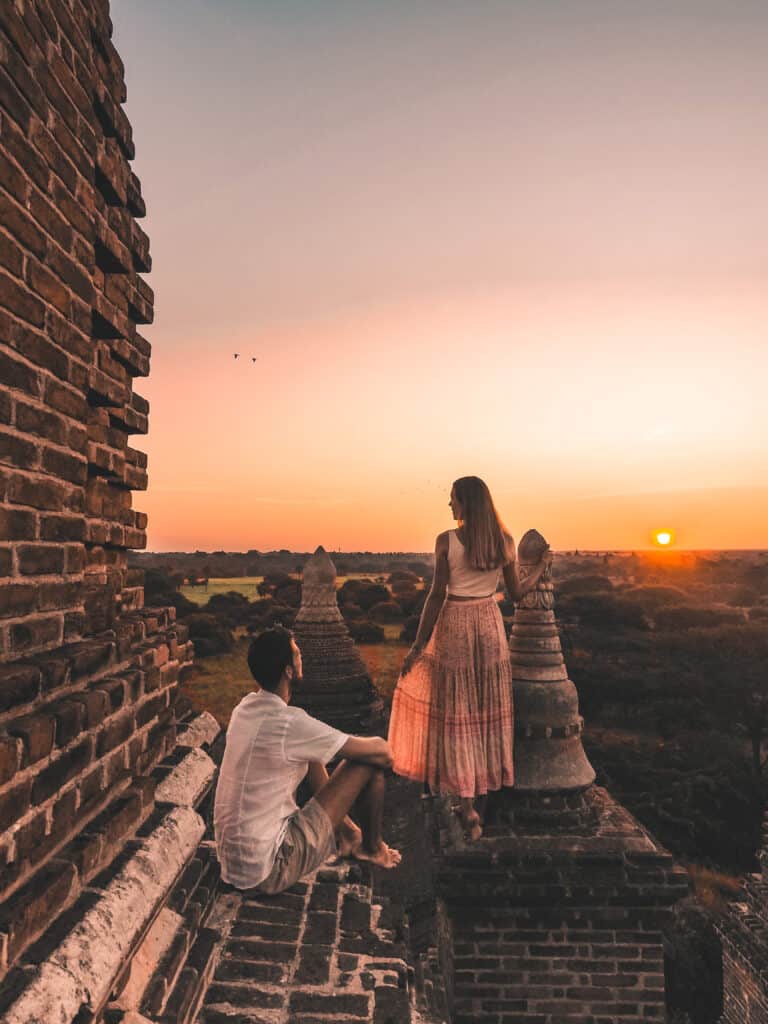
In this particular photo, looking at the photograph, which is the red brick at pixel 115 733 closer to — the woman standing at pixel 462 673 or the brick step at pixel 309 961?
the brick step at pixel 309 961

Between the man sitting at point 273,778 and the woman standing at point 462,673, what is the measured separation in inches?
49.6

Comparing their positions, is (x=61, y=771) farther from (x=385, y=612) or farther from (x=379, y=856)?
(x=385, y=612)

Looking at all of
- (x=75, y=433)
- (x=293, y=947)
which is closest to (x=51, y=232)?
(x=75, y=433)

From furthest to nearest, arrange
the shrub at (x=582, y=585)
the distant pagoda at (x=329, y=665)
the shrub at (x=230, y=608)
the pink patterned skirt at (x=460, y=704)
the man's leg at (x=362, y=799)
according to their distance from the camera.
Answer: the shrub at (x=582, y=585)
the shrub at (x=230, y=608)
the distant pagoda at (x=329, y=665)
the pink patterned skirt at (x=460, y=704)
the man's leg at (x=362, y=799)

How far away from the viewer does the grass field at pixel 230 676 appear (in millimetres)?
25875

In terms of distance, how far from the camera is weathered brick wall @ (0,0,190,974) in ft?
6.44

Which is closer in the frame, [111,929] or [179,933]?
[111,929]

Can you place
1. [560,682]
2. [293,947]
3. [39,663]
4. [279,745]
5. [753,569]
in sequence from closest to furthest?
[39,663], [279,745], [293,947], [560,682], [753,569]

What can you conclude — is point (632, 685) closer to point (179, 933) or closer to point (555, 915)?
point (555, 915)

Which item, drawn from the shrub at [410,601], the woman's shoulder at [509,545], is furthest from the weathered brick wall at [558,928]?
the shrub at [410,601]

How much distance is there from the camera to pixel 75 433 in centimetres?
245

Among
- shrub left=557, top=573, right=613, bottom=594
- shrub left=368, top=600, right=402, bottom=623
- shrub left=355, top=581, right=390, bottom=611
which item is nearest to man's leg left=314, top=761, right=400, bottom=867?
shrub left=368, top=600, right=402, bottom=623

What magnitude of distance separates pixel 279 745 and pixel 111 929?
4.19 ft

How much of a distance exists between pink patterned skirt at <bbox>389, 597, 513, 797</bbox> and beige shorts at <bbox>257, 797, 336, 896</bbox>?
4.33ft
